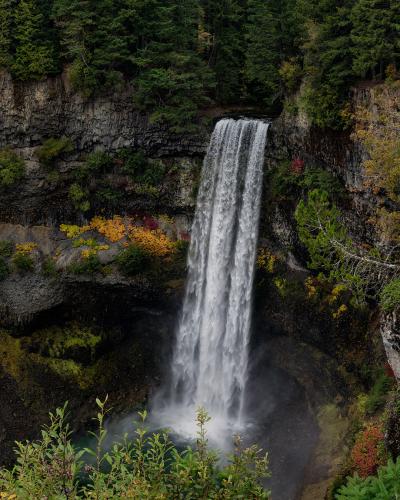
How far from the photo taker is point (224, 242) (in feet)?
86.1

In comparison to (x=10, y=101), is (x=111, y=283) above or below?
below

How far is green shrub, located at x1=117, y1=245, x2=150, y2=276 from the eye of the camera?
27.4 m

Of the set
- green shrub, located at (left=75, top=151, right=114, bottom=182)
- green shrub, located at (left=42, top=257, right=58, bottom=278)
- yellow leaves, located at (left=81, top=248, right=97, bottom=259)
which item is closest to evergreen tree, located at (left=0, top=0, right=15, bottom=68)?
green shrub, located at (left=75, top=151, right=114, bottom=182)

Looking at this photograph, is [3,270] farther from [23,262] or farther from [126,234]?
[126,234]

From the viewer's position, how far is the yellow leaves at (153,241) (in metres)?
28.6

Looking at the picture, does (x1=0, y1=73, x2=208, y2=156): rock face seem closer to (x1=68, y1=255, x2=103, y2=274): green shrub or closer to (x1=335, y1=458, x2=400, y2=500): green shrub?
(x1=68, y1=255, x2=103, y2=274): green shrub

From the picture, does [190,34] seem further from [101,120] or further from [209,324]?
[209,324]

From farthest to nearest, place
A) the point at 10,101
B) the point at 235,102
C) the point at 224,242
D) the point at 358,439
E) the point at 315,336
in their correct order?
the point at 235,102
the point at 10,101
the point at 224,242
the point at 315,336
the point at 358,439

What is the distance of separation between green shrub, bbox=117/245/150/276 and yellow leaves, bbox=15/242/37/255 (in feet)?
18.2

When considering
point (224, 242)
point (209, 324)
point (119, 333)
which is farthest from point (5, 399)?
point (224, 242)

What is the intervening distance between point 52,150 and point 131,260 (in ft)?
27.6

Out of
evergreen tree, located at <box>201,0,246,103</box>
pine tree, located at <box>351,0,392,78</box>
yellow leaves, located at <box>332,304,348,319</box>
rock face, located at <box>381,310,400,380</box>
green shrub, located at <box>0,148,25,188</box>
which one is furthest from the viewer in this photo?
evergreen tree, located at <box>201,0,246,103</box>

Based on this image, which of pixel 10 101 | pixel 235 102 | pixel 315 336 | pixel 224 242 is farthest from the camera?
pixel 235 102

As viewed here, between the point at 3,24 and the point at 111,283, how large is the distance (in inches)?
656
